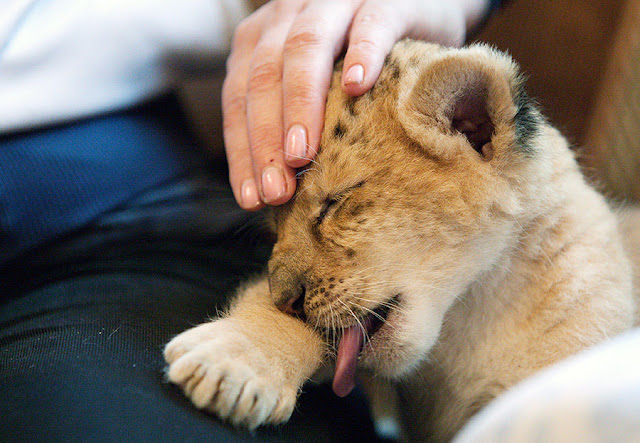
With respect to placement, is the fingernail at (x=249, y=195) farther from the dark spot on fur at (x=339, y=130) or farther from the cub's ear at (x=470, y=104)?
the cub's ear at (x=470, y=104)

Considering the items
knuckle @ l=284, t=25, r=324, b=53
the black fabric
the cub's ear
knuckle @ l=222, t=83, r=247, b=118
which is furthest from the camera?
knuckle @ l=222, t=83, r=247, b=118

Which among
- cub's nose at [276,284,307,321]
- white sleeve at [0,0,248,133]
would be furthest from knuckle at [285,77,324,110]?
white sleeve at [0,0,248,133]

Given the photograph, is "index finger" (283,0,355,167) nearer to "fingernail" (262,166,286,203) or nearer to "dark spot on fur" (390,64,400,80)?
"fingernail" (262,166,286,203)

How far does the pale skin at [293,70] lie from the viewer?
1154mm

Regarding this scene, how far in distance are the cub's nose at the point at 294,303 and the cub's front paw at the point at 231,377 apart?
0.43 feet

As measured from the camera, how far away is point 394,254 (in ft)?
3.55

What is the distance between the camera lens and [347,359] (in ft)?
3.47

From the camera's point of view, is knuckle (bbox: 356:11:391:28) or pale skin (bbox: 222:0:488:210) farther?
knuckle (bbox: 356:11:391:28)

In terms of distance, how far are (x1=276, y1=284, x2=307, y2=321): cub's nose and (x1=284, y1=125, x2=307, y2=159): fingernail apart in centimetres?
27

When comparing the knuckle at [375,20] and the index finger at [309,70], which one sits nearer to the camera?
the index finger at [309,70]

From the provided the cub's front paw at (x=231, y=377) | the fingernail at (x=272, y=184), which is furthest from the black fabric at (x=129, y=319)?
the fingernail at (x=272, y=184)

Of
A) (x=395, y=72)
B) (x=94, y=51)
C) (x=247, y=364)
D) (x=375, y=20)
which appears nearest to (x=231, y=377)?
(x=247, y=364)

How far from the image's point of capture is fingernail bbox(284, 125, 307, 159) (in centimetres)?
113

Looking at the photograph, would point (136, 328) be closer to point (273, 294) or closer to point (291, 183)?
point (273, 294)
